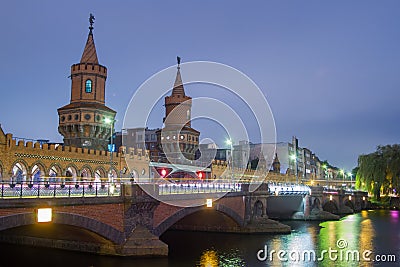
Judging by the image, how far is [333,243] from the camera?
4591cm

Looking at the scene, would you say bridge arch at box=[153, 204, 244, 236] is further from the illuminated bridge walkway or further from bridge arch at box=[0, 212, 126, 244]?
bridge arch at box=[0, 212, 126, 244]

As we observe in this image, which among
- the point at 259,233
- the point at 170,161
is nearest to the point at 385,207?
the point at 170,161

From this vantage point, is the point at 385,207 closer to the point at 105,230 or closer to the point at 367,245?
the point at 367,245

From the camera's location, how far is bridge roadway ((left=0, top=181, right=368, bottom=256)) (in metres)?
25.7

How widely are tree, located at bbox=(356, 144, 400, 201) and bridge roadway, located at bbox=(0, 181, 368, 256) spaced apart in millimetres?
41093

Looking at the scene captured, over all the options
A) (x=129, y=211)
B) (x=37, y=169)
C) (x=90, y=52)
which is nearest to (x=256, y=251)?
(x=129, y=211)

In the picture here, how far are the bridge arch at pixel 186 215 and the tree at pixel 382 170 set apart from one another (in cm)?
4766

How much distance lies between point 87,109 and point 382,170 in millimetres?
59861

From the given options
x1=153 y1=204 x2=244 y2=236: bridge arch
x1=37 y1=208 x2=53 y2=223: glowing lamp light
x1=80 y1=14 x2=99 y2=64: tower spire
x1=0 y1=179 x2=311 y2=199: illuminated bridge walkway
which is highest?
x1=80 y1=14 x2=99 y2=64: tower spire

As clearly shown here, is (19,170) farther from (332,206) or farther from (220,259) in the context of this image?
(332,206)

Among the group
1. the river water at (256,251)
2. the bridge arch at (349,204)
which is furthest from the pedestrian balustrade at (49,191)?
the bridge arch at (349,204)

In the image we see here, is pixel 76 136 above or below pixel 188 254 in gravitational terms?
above

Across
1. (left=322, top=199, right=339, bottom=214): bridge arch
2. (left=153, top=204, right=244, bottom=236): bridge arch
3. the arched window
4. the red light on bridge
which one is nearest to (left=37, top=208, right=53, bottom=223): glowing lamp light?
(left=153, top=204, right=244, bottom=236): bridge arch

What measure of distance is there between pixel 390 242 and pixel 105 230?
31.3 m
